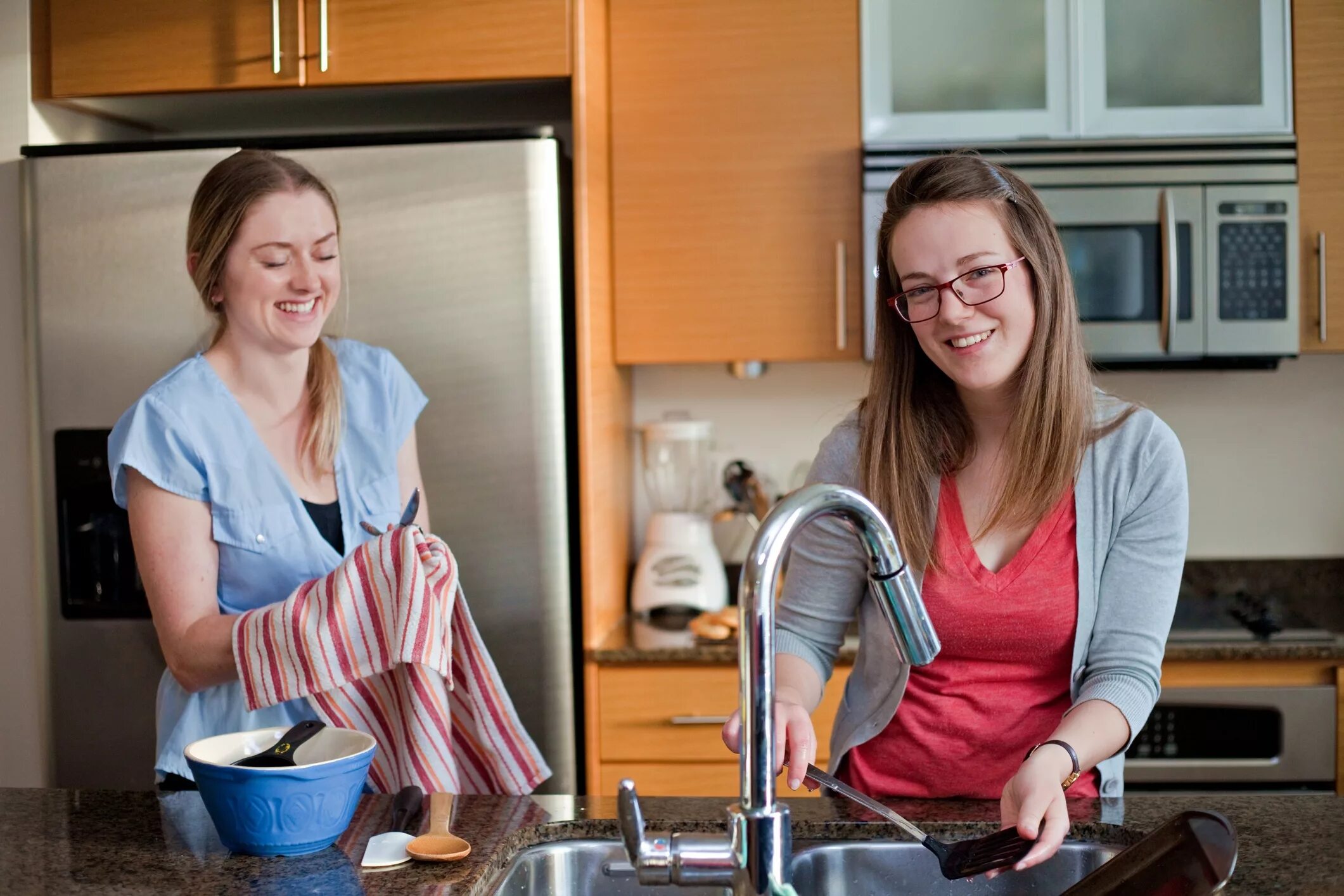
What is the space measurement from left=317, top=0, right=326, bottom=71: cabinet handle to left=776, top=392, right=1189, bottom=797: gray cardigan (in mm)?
1358

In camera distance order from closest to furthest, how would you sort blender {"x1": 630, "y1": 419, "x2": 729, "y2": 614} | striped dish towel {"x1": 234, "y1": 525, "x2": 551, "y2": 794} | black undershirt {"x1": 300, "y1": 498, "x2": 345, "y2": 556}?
striped dish towel {"x1": 234, "y1": 525, "x2": 551, "y2": 794} < black undershirt {"x1": 300, "y1": 498, "x2": 345, "y2": 556} < blender {"x1": 630, "y1": 419, "x2": 729, "y2": 614}

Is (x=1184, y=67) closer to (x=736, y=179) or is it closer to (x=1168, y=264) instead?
(x=1168, y=264)

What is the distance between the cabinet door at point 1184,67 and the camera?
2.37 metres

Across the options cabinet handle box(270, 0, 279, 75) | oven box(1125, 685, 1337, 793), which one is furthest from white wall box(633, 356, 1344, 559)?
cabinet handle box(270, 0, 279, 75)

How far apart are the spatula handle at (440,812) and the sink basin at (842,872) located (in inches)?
2.9

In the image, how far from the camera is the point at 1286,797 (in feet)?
4.07

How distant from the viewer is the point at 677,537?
2568 mm

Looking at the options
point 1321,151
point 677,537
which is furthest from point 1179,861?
point 1321,151

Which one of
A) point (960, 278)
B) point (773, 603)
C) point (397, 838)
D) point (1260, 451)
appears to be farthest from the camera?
point (1260, 451)

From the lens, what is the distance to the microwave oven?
2.35 metres

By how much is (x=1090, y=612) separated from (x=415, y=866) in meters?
0.72

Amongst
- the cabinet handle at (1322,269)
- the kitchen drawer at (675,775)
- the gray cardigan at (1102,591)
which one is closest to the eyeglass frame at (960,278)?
the gray cardigan at (1102,591)

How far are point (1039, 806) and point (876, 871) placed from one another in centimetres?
21

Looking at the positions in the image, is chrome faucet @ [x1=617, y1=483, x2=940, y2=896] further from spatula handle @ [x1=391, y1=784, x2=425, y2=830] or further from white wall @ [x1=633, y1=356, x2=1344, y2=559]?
white wall @ [x1=633, y1=356, x2=1344, y2=559]
